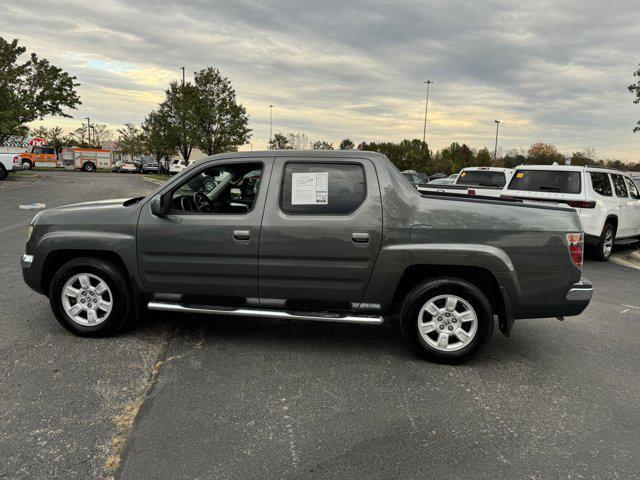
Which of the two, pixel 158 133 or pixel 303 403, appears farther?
pixel 158 133

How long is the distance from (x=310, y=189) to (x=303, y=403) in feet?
5.93

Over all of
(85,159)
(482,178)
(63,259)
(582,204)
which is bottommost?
(63,259)

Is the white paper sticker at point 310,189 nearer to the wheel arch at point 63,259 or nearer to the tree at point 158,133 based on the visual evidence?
the wheel arch at point 63,259

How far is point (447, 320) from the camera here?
13.9 ft

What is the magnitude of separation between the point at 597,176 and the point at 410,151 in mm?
60526

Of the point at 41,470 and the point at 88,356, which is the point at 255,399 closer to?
the point at 41,470

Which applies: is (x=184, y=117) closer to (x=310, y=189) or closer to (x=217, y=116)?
(x=217, y=116)

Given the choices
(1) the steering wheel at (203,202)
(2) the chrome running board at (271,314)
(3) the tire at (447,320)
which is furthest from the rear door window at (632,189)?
(1) the steering wheel at (203,202)

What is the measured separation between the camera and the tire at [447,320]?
417cm

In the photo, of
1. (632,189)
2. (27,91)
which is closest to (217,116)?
(27,91)

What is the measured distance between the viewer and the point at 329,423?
130 inches

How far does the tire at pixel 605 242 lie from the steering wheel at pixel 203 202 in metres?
7.94

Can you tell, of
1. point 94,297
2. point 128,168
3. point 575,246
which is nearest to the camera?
point 575,246

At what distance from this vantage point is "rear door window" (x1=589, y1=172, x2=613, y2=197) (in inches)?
370
